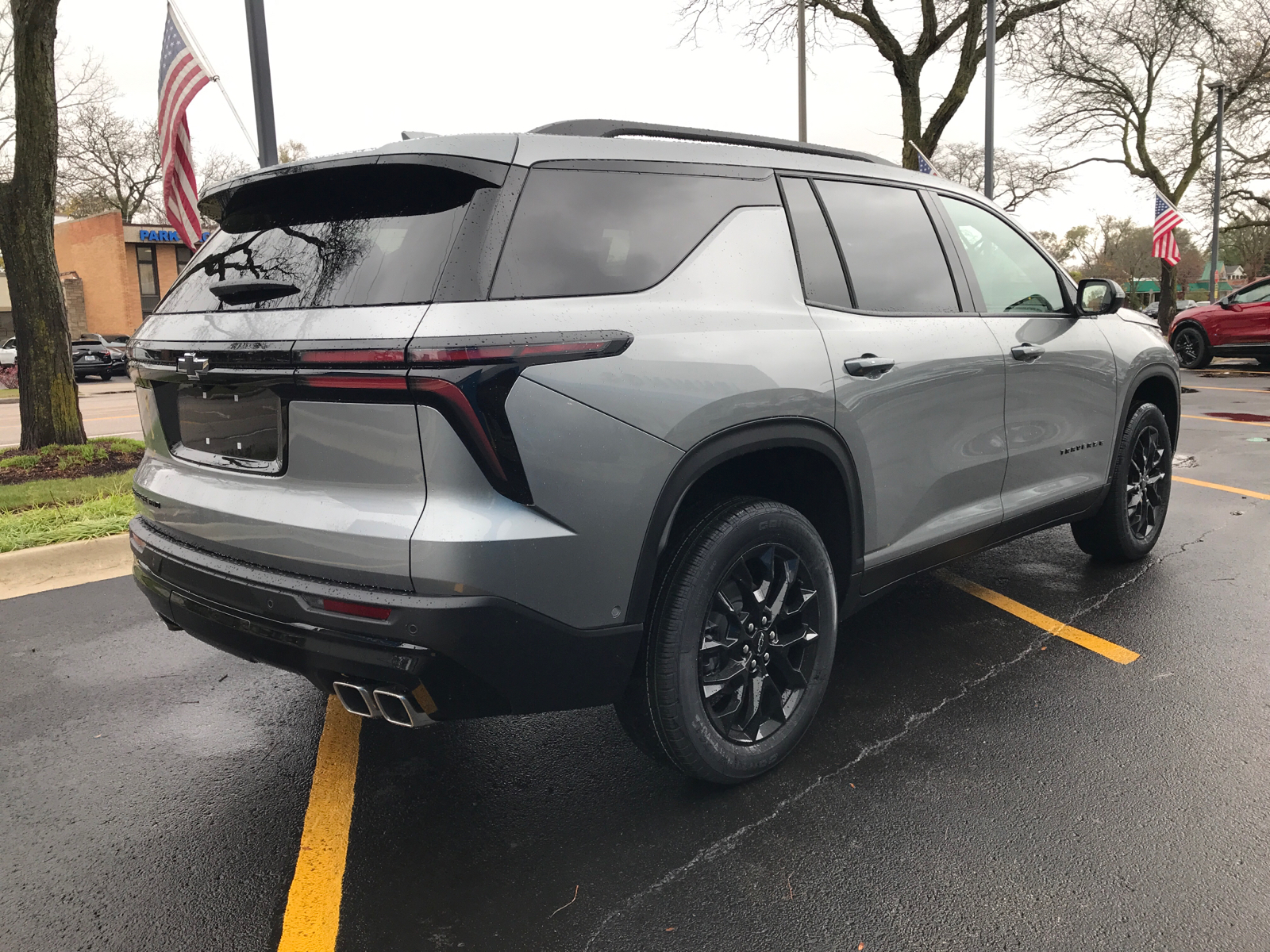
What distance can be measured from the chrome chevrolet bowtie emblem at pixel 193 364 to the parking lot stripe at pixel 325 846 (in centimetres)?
129

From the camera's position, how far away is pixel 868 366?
287 centimetres

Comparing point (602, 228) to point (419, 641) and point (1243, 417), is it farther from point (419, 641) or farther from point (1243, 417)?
point (1243, 417)

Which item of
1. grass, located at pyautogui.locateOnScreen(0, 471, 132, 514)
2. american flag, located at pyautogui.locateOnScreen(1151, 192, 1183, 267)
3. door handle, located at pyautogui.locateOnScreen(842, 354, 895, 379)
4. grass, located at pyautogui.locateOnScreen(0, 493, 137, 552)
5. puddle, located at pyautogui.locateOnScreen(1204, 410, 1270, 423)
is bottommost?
puddle, located at pyautogui.locateOnScreen(1204, 410, 1270, 423)

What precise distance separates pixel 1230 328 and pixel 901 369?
17.5 meters

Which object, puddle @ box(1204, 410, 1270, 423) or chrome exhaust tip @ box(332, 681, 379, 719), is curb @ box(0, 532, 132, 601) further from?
puddle @ box(1204, 410, 1270, 423)

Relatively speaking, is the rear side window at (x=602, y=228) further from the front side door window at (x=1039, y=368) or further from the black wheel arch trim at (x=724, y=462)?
the front side door window at (x=1039, y=368)

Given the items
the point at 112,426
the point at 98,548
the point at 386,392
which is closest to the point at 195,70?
the point at 98,548

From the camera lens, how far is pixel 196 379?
7.99ft

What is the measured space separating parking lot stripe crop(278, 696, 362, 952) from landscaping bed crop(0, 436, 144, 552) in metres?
2.02

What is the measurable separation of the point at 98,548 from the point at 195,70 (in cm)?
416

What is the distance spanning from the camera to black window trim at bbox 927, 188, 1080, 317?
3.56 m

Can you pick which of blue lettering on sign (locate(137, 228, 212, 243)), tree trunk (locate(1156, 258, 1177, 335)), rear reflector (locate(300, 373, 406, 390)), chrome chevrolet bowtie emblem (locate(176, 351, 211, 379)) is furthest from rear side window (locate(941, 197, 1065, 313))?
blue lettering on sign (locate(137, 228, 212, 243))

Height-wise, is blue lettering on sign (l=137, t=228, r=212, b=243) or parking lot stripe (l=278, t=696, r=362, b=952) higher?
blue lettering on sign (l=137, t=228, r=212, b=243)

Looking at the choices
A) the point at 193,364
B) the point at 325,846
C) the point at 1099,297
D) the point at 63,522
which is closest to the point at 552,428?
the point at 193,364
